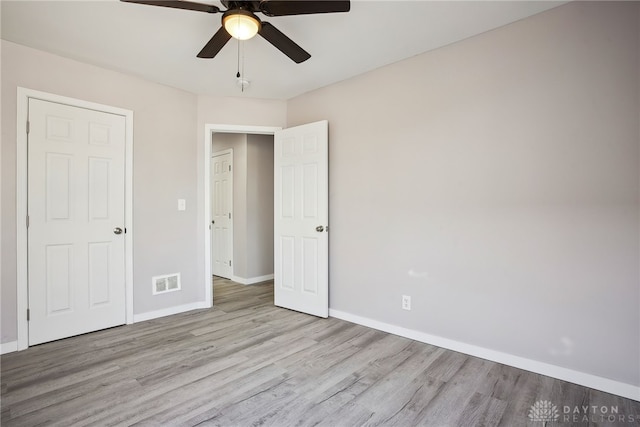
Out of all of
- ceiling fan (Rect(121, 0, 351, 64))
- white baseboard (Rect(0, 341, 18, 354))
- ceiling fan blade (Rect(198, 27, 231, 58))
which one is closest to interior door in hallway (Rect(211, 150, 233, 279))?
white baseboard (Rect(0, 341, 18, 354))

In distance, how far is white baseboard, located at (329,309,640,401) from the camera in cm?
200

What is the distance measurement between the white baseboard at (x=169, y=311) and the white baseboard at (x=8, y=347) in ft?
2.91

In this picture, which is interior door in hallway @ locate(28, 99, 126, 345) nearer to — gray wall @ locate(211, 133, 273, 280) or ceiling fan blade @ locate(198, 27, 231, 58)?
ceiling fan blade @ locate(198, 27, 231, 58)

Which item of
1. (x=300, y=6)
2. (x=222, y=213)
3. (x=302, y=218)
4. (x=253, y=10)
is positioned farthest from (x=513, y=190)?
(x=222, y=213)

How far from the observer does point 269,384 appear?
2121 mm

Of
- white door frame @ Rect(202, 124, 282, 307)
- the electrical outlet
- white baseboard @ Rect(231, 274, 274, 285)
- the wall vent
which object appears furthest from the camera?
white baseboard @ Rect(231, 274, 274, 285)

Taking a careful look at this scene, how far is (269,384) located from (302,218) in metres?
1.81

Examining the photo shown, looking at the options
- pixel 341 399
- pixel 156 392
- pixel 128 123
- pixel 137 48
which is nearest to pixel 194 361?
pixel 156 392

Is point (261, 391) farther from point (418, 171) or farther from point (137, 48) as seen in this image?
point (137, 48)

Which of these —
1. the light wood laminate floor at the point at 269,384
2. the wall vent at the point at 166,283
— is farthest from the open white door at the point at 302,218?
the wall vent at the point at 166,283

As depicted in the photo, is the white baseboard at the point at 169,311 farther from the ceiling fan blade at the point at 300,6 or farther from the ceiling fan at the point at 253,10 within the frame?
the ceiling fan blade at the point at 300,6

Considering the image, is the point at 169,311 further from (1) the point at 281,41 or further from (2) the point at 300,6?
(2) the point at 300,6

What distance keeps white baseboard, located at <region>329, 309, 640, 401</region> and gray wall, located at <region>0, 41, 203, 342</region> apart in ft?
7.31

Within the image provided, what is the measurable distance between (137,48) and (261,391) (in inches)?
112
